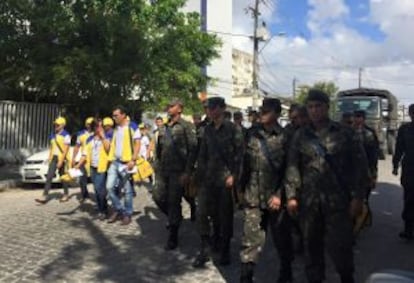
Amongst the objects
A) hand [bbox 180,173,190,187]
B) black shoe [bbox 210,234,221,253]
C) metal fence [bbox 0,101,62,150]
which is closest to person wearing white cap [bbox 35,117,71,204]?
hand [bbox 180,173,190,187]

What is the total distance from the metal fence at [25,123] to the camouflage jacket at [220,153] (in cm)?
1624

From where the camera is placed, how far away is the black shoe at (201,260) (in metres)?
7.79

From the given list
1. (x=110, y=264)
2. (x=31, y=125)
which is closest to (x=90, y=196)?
(x=110, y=264)

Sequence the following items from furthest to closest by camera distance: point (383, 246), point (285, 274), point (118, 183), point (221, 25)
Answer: point (221, 25)
point (118, 183)
point (383, 246)
point (285, 274)

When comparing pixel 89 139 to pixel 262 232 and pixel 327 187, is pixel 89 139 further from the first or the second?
pixel 327 187

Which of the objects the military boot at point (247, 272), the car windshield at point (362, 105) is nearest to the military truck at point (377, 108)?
the car windshield at point (362, 105)

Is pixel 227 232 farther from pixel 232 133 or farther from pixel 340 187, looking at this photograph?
pixel 340 187

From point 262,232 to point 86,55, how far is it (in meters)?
15.0

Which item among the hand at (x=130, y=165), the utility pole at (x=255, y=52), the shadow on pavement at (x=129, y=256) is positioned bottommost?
the shadow on pavement at (x=129, y=256)

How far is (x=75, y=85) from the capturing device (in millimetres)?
21859

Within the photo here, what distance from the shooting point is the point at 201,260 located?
25.7 ft

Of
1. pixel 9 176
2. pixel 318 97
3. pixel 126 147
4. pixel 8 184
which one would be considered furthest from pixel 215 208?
pixel 9 176

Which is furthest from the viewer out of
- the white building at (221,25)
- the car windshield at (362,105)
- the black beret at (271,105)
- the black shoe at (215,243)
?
the white building at (221,25)

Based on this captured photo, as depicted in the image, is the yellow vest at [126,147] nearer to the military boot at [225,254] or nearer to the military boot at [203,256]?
the military boot at [203,256]
